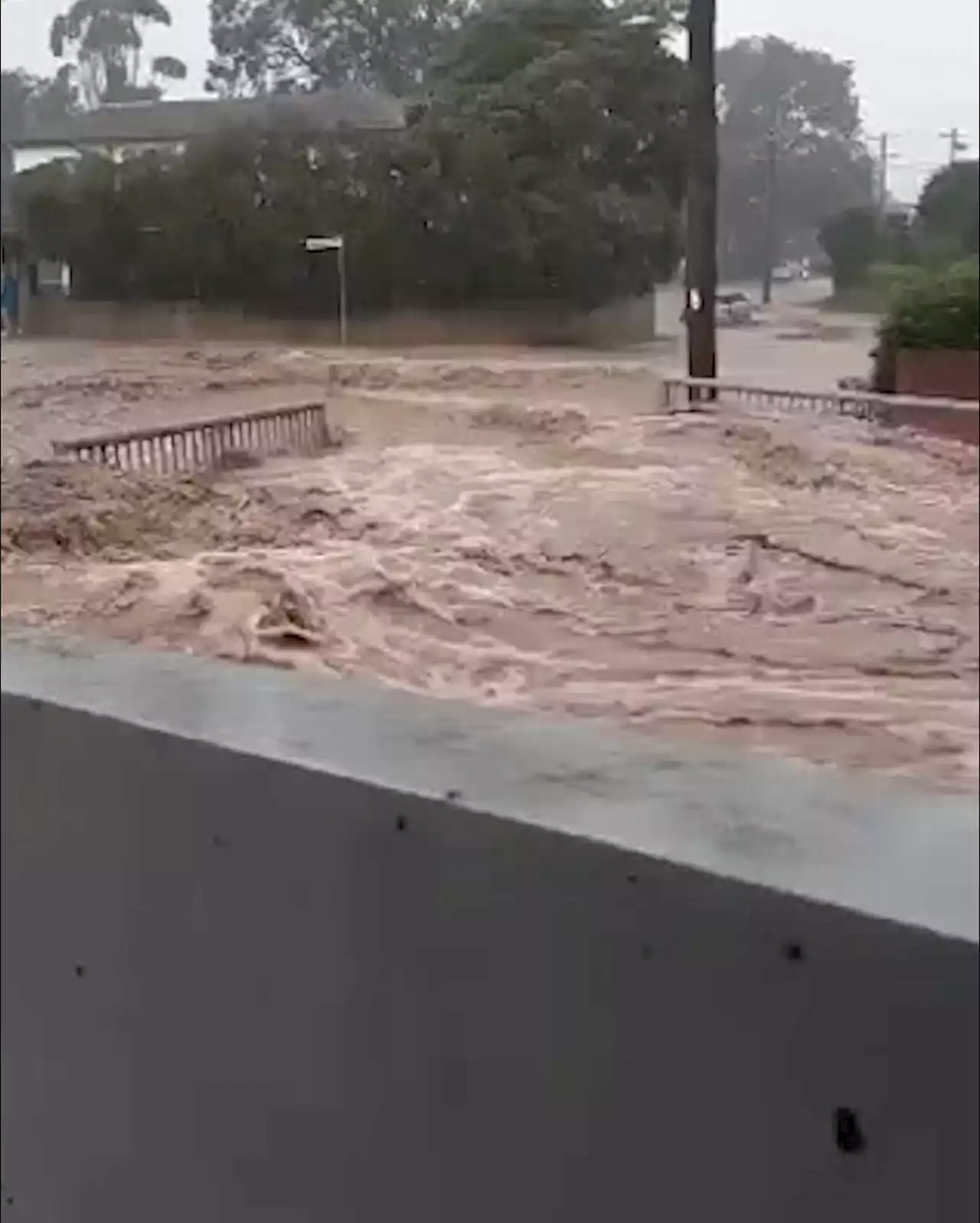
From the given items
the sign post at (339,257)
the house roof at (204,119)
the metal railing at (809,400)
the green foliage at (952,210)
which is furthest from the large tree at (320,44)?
the green foliage at (952,210)

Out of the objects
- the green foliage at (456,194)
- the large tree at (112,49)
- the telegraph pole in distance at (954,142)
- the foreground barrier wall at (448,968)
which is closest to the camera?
the foreground barrier wall at (448,968)

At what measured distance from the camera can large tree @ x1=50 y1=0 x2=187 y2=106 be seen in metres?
1.84

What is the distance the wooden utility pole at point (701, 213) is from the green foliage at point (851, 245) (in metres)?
0.13

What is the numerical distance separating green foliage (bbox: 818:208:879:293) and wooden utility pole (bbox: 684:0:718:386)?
13 cm

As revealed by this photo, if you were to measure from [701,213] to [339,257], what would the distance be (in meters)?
0.44

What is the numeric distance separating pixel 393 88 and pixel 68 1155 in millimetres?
1176

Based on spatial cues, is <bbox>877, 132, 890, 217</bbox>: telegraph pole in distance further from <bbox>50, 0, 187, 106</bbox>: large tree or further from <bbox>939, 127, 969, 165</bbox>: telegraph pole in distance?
<bbox>50, 0, 187, 106</bbox>: large tree

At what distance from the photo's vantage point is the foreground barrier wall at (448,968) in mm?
1061

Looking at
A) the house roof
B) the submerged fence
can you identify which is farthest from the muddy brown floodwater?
the house roof

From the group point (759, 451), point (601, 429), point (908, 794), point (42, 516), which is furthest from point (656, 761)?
point (42, 516)

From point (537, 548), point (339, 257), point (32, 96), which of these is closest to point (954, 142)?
point (537, 548)

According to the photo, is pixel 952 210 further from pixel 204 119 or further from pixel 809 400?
pixel 204 119

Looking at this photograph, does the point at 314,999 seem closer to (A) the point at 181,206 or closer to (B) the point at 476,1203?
(B) the point at 476,1203

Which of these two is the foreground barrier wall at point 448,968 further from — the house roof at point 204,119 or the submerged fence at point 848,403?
the house roof at point 204,119
